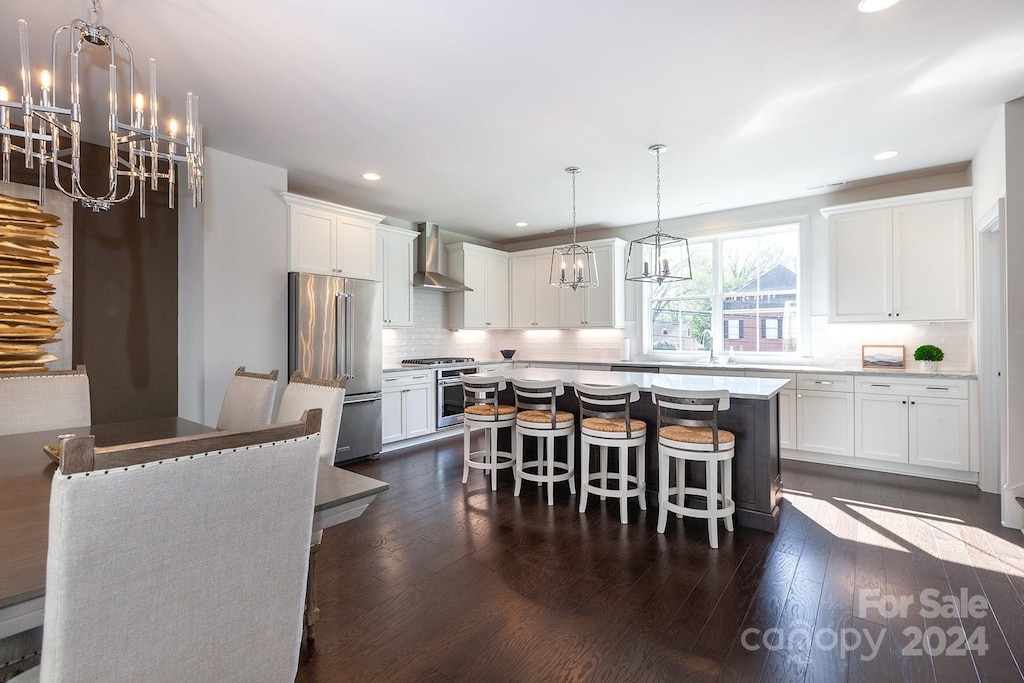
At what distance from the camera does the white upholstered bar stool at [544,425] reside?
362cm

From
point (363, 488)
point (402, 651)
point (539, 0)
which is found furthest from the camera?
point (539, 0)

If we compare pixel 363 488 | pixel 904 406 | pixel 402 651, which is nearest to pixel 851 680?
pixel 402 651

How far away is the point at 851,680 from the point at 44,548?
99.2 inches

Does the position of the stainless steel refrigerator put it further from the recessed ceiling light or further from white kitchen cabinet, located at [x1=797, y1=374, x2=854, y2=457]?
white kitchen cabinet, located at [x1=797, y1=374, x2=854, y2=457]

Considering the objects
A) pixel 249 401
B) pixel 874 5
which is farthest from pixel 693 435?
pixel 249 401

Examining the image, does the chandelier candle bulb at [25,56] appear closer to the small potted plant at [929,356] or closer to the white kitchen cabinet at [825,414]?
the white kitchen cabinet at [825,414]

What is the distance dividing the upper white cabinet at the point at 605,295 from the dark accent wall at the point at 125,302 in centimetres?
451

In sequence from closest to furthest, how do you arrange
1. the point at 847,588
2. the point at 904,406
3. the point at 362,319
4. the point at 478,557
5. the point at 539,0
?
the point at 539,0
the point at 847,588
the point at 478,557
the point at 904,406
the point at 362,319

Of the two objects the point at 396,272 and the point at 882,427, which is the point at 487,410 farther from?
the point at 882,427

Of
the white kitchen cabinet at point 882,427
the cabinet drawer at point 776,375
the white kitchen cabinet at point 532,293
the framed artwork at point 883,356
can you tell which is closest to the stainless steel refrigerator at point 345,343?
the white kitchen cabinet at point 532,293

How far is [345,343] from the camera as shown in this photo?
15.2 feet

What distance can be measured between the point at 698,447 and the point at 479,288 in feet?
14.3

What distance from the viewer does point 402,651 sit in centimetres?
193

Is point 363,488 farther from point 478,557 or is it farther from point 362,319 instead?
point 362,319
